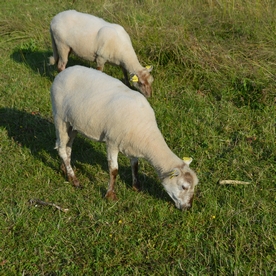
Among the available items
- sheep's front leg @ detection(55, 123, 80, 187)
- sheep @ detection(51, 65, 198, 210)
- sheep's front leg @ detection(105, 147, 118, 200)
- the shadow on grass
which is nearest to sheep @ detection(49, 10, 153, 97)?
the shadow on grass

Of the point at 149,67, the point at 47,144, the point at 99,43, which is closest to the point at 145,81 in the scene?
the point at 149,67

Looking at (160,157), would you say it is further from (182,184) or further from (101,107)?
(101,107)

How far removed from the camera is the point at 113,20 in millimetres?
8594

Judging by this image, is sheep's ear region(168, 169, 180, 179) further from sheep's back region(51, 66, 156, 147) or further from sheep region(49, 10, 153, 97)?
sheep region(49, 10, 153, 97)

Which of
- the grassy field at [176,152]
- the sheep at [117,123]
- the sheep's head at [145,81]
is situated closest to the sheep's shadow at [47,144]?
the grassy field at [176,152]

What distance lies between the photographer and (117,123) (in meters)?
4.23

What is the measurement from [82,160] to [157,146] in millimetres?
1368

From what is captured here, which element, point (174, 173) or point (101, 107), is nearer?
point (174, 173)

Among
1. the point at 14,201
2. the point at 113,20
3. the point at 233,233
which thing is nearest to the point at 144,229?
the point at 233,233

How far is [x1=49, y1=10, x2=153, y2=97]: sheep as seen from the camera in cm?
688

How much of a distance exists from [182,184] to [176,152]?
122 centimetres

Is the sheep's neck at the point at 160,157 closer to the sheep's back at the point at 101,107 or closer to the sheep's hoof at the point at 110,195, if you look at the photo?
the sheep's back at the point at 101,107

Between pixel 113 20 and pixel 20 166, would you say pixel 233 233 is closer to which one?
pixel 20 166

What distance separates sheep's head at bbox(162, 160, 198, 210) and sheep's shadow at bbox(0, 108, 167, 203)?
1.06 ft
